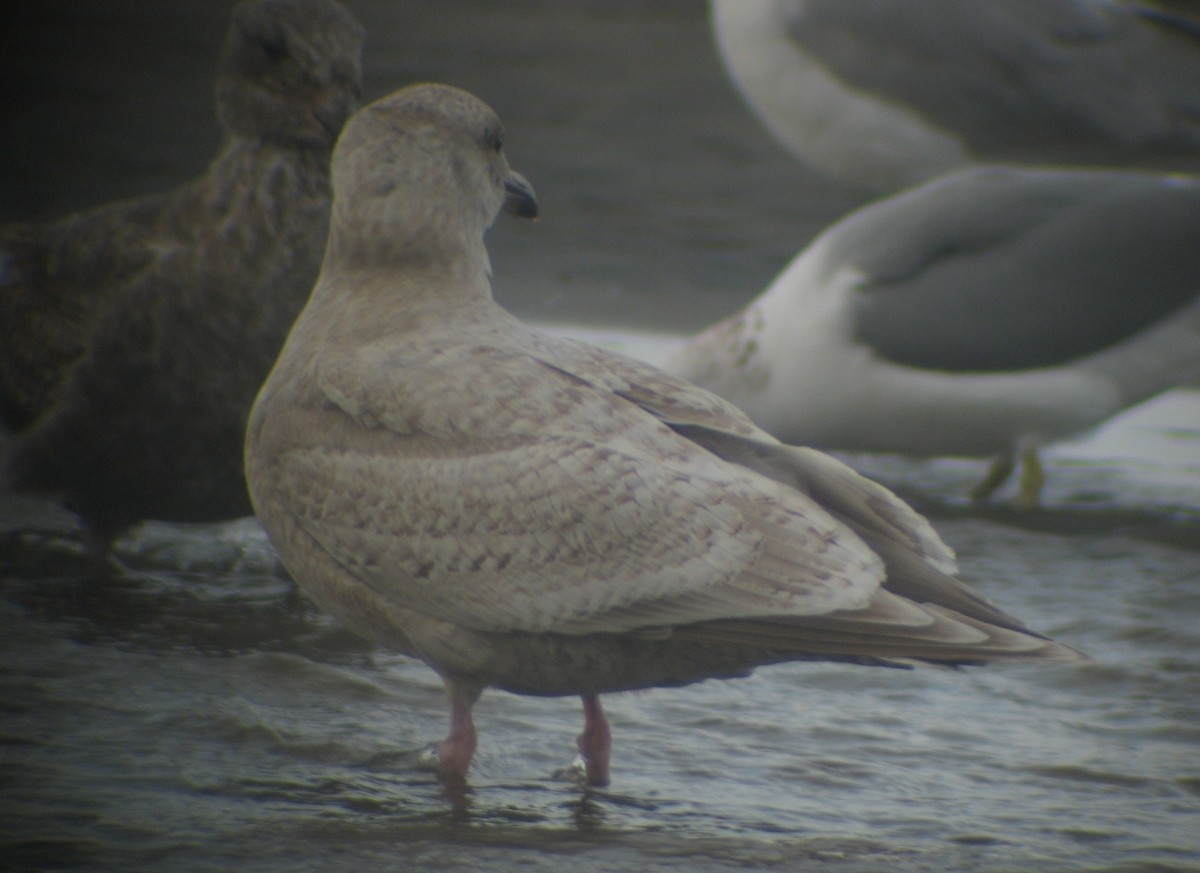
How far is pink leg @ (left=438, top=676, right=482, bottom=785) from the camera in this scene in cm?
328

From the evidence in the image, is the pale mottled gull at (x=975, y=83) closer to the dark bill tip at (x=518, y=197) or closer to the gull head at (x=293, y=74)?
the gull head at (x=293, y=74)

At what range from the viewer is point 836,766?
3533 millimetres

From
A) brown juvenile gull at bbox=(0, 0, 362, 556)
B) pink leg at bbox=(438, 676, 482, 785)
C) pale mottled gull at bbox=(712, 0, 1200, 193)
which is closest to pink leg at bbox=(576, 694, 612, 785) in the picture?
pink leg at bbox=(438, 676, 482, 785)

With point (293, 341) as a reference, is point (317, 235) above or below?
above

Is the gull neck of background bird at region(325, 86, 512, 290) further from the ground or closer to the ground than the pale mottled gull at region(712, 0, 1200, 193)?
closer to the ground

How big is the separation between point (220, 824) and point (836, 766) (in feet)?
4.04

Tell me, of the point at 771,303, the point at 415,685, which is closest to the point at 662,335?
the point at 771,303

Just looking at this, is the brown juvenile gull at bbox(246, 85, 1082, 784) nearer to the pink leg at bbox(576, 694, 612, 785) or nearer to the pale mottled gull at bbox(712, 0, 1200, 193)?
the pink leg at bbox(576, 694, 612, 785)

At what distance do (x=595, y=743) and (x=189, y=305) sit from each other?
67.9 inches

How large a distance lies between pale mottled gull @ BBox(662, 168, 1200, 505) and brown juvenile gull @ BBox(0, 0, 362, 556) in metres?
2.05

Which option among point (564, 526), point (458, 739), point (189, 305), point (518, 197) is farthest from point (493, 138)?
point (458, 739)

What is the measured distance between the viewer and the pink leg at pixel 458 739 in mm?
3277

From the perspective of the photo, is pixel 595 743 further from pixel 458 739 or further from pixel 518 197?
pixel 518 197

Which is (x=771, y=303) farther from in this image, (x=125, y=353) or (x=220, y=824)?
(x=220, y=824)
